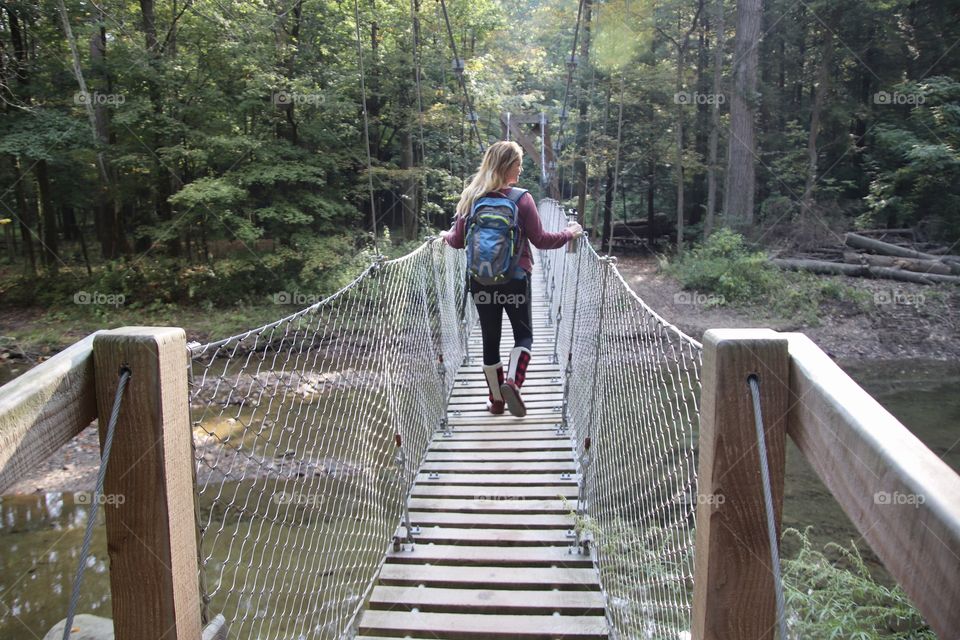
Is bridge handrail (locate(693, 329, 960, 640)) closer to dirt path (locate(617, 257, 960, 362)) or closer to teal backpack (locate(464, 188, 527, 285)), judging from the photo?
teal backpack (locate(464, 188, 527, 285))

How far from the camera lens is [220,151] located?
952 cm

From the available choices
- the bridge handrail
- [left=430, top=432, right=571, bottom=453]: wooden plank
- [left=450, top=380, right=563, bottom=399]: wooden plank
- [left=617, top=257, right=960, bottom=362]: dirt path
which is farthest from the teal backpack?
[left=617, top=257, right=960, bottom=362]: dirt path

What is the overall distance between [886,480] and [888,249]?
11.7m

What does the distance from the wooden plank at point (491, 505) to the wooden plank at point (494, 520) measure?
2 centimetres

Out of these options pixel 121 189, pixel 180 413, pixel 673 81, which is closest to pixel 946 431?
pixel 180 413

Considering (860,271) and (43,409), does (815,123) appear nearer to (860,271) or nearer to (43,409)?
(860,271)

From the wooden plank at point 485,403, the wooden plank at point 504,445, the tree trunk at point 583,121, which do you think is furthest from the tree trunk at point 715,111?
the wooden plank at point 504,445

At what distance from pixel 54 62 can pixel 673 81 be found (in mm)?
10156

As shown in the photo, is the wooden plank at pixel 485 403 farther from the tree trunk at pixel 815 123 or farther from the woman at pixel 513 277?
the tree trunk at pixel 815 123

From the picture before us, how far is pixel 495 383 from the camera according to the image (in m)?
2.86

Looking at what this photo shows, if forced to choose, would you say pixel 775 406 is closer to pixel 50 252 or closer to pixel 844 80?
pixel 50 252

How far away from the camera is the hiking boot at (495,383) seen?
9.16 ft

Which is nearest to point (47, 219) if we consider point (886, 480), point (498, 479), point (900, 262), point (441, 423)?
point (441, 423)

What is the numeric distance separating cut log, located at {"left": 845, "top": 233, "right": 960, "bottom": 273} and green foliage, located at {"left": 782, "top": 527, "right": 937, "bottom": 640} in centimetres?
881
